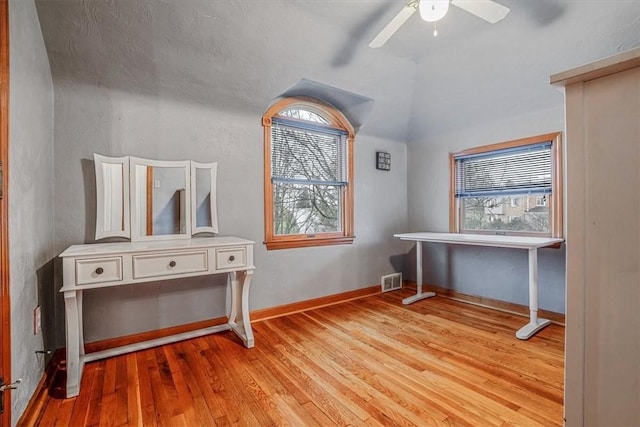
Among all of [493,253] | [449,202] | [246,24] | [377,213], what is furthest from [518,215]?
[246,24]

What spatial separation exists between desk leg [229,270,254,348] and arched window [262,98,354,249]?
1.78 feet

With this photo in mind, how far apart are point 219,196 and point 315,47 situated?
147cm

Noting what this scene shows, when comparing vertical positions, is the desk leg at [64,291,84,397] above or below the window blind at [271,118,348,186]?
below

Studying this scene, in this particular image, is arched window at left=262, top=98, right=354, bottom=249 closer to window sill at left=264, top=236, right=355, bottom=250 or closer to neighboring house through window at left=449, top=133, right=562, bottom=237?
window sill at left=264, top=236, right=355, bottom=250

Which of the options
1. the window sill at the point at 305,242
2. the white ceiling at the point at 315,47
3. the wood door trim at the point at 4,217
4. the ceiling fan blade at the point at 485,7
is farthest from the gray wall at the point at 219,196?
the ceiling fan blade at the point at 485,7

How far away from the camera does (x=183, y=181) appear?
8.02 ft

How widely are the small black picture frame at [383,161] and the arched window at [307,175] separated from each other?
1.38ft

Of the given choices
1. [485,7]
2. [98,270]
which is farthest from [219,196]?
[485,7]

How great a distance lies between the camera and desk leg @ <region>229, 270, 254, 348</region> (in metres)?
2.29

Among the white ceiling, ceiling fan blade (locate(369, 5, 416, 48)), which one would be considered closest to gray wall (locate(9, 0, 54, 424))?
the white ceiling

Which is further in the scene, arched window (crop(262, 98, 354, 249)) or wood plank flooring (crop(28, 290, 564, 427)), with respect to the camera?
arched window (crop(262, 98, 354, 249))

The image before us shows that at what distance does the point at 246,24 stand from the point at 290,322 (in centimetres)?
243

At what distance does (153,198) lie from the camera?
7.72 feet

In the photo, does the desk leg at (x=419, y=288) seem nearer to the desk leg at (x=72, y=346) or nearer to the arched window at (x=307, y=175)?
the arched window at (x=307, y=175)
